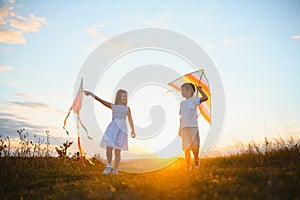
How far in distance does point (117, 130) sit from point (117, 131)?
0.04 meters

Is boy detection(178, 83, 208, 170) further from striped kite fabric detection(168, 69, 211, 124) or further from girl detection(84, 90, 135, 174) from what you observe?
girl detection(84, 90, 135, 174)

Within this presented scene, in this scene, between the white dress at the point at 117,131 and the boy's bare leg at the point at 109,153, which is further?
the white dress at the point at 117,131

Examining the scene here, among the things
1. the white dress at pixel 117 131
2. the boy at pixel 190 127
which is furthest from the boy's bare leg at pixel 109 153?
the boy at pixel 190 127

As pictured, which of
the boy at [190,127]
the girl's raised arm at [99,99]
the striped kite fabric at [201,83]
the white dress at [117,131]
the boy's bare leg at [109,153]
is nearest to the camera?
the boy at [190,127]

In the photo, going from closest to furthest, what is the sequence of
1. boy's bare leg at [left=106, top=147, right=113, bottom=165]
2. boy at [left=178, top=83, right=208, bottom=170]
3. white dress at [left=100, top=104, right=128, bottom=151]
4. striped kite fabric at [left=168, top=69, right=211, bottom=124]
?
boy at [left=178, top=83, right=208, bottom=170], boy's bare leg at [left=106, top=147, right=113, bottom=165], white dress at [left=100, top=104, right=128, bottom=151], striped kite fabric at [left=168, top=69, right=211, bottom=124]

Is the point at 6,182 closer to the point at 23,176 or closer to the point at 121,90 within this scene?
the point at 23,176

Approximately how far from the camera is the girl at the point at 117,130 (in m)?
10.3

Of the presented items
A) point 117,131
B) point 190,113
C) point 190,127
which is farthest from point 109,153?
point 190,113

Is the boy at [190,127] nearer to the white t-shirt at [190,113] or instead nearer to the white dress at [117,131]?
the white t-shirt at [190,113]

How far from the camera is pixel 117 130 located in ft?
34.2

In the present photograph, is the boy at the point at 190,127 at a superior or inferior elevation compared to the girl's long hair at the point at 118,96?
inferior

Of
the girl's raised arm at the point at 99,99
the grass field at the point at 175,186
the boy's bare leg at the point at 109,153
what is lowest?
the grass field at the point at 175,186

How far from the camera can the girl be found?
33.7ft

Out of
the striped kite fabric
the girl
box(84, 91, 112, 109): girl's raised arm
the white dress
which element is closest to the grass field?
the girl
